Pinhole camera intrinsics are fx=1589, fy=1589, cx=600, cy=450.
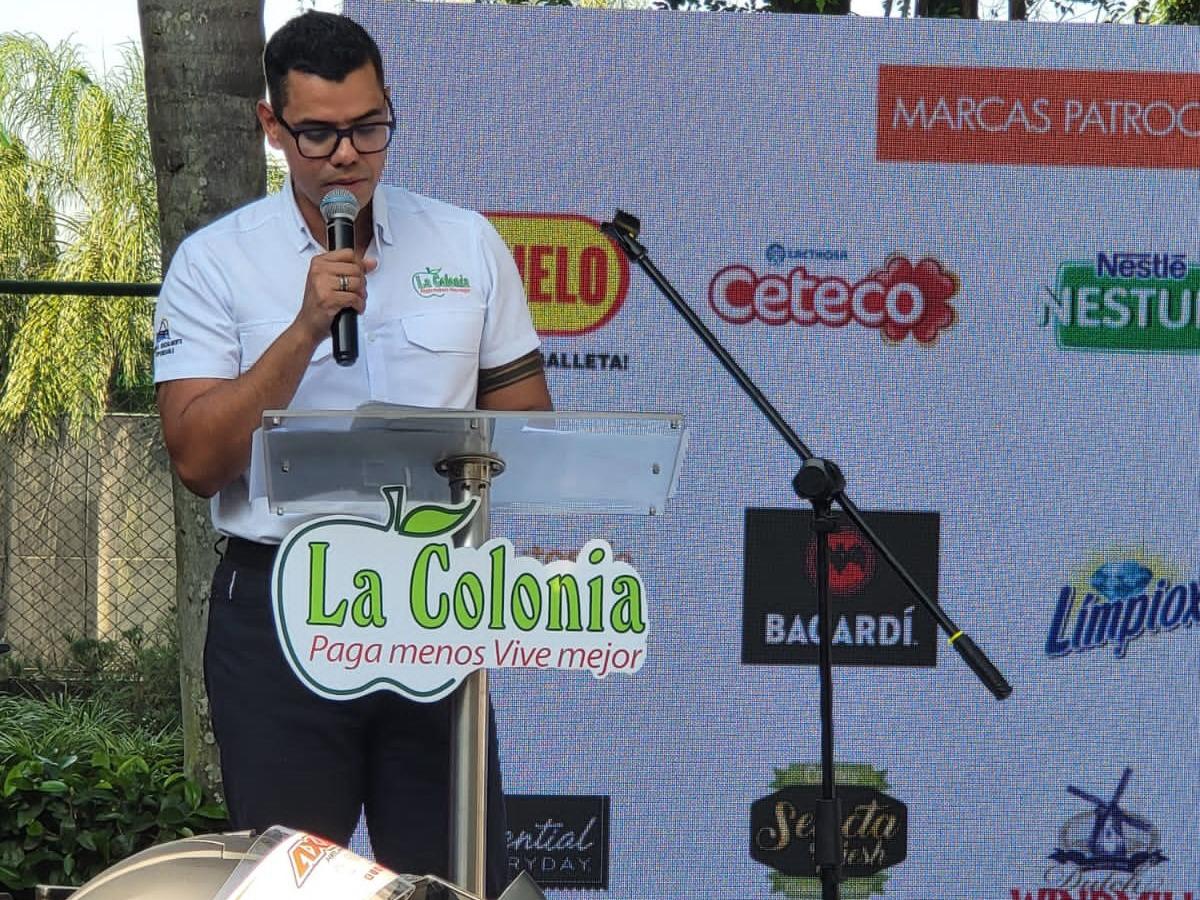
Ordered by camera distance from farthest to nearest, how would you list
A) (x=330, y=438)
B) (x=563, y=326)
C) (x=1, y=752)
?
(x=1, y=752), (x=563, y=326), (x=330, y=438)

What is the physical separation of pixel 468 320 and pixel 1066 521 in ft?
6.46

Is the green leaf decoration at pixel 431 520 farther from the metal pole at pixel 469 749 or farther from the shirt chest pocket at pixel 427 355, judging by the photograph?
the shirt chest pocket at pixel 427 355

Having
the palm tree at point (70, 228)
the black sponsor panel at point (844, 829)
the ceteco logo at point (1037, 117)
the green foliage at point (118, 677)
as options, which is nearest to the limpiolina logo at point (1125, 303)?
the ceteco logo at point (1037, 117)

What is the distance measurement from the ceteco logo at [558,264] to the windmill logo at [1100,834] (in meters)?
1.56

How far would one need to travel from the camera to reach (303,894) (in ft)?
3.73

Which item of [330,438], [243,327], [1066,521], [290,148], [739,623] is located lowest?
[739,623]

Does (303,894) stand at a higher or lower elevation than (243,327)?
lower

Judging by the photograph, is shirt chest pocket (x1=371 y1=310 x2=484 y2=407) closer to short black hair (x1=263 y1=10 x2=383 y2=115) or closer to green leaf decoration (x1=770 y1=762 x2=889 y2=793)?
short black hair (x1=263 y1=10 x2=383 y2=115)

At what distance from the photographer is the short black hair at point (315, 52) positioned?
1.96m

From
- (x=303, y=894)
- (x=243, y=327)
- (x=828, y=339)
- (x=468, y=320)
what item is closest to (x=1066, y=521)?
(x=828, y=339)

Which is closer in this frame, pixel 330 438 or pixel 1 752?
pixel 330 438

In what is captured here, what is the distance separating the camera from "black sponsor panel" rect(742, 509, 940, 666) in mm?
3576

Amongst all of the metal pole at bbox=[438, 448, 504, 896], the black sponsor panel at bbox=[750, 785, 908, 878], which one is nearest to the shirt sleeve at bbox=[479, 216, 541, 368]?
the metal pole at bbox=[438, 448, 504, 896]

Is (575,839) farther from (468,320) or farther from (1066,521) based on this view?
(468,320)
